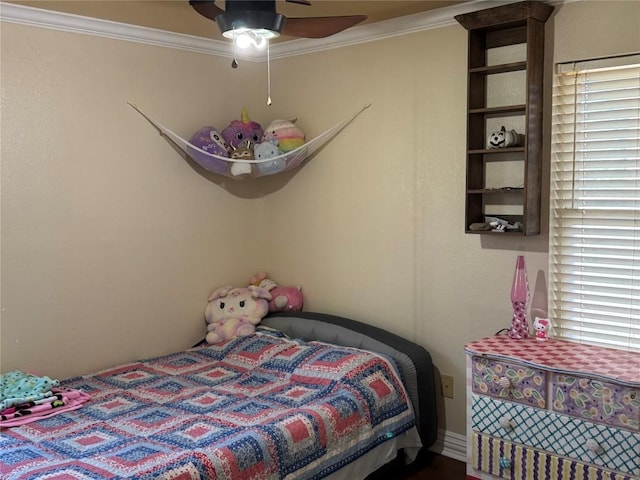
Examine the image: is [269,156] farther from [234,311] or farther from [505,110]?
[505,110]

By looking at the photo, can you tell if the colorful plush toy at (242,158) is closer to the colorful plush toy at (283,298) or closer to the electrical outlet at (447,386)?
the colorful plush toy at (283,298)

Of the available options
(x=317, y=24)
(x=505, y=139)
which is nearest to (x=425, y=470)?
(x=505, y=139)

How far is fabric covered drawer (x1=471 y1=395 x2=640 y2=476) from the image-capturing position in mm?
2557

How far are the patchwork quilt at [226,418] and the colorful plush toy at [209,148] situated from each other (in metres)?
1.07

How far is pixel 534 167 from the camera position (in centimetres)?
307

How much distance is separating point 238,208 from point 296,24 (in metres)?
1.92

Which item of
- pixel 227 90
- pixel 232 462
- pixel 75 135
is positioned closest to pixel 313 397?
pixel 232 462

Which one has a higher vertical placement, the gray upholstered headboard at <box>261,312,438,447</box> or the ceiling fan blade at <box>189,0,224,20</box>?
the ceiling fan blade at <box>189,0,224,20</box>

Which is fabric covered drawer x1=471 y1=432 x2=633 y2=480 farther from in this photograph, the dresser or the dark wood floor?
the dark wood floor

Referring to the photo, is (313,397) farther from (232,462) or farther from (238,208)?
(238,208)

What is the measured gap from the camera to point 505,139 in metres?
3.13

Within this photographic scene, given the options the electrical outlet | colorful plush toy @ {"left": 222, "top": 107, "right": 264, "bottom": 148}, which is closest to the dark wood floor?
the electrical outlet

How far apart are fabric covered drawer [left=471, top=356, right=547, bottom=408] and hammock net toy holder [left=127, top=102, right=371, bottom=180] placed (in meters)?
1.71

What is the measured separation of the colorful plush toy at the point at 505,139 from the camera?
3123mm
